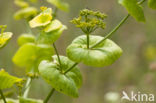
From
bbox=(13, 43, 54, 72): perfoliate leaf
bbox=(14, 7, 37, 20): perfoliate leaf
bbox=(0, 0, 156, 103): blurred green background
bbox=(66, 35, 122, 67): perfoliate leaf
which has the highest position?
bbox=(14, 7, 37, 20): perfoliate leaf

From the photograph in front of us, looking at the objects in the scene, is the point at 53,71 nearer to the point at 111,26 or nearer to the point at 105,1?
the point at 111,26

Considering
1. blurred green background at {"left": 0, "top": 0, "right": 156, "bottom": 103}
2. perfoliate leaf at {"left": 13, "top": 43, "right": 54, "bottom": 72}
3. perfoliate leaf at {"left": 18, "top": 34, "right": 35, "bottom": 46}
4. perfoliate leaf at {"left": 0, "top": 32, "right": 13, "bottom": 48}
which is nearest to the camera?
perfoliate leaf at {"left": 0, "top": 32, "right": 13, "bottom": 48}

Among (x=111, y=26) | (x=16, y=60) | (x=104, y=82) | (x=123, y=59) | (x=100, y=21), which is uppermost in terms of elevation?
(x=100, y=21)

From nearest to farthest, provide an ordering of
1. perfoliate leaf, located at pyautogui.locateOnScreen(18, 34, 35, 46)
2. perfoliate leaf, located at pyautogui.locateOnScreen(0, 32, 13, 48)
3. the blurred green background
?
perfoliate leaf, located at pyautogui.locateOnScreen(0, 32, 13, 48) → perfoliate leaf, located at pyautogui.locateOnScreen(18, 34, 35, 46) → the blurred green background

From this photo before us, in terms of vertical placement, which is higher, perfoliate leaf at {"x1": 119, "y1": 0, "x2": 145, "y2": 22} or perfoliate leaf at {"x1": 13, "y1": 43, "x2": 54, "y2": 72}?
perfoliate leaf at {"x1": 119, "y1": 0, "x2": 145, "y2": 22}

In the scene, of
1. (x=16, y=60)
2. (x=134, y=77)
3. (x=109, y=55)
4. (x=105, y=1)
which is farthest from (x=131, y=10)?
(x=105, y=1)

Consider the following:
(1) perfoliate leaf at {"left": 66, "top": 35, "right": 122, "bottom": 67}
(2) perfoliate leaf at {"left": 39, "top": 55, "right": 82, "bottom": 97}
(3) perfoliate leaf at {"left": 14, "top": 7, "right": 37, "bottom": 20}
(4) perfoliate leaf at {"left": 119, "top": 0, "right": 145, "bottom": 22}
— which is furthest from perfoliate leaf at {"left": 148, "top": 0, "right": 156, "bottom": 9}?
(3) perfoliate leaf at {"left": 14, "top": 7, "right": 37, "bottom": 20}

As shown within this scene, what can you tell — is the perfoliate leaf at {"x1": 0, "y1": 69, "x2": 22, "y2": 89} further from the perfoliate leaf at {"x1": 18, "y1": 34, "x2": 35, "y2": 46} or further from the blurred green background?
the blurred green background
